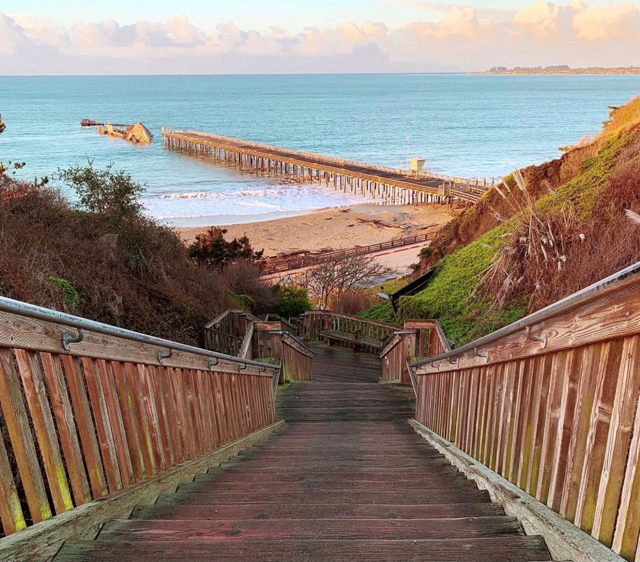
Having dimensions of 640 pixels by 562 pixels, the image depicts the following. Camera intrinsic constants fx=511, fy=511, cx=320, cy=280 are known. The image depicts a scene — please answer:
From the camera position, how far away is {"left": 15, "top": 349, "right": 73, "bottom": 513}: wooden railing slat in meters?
1.98

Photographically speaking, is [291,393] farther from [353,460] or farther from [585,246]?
[585,246]

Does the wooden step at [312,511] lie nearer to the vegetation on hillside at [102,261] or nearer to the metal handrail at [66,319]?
the metal handrail at [66,319]

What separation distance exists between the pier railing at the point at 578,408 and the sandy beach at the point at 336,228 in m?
26.5

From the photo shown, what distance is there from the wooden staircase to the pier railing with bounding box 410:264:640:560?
30 centimetres

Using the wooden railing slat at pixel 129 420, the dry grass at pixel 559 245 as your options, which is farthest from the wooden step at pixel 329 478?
the dry grass at pixel 559 245

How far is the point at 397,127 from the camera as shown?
93750 mm

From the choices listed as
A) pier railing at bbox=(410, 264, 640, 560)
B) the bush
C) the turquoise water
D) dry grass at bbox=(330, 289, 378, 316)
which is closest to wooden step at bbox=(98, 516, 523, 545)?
pier railing at bbox=(410, 264, 640, 560)

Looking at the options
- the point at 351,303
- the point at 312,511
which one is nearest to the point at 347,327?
the point at 351,303

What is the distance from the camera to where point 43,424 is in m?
2.05

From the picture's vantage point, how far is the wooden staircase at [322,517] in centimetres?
214

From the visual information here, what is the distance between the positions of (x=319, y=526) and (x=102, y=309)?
8385 millimetres

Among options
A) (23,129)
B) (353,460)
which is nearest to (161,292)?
(353,460)

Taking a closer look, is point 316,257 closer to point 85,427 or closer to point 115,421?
point 115,421

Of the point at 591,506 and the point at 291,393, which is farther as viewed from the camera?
the point at 291,393
